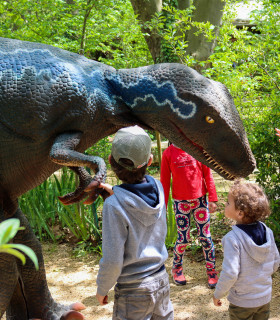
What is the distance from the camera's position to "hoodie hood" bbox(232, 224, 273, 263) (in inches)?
78.2

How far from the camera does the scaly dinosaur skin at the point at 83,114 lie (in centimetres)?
193

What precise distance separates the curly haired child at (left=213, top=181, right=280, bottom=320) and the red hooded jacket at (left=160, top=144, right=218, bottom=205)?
146 cm

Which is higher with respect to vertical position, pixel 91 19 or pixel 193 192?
pixel 91 19

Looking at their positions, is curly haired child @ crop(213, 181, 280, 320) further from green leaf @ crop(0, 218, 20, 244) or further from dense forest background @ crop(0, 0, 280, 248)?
dense forest background @ crop(0, 0, 280, 248)

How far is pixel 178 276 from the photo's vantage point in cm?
371

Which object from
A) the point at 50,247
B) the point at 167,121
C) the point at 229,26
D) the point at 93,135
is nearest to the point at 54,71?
the point at 93,135

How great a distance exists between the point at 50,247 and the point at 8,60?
3.12 metres

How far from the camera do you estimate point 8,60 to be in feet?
6.61

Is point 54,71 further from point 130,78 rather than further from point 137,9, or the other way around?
point 137,9

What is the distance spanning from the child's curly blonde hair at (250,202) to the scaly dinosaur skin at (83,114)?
0.13m

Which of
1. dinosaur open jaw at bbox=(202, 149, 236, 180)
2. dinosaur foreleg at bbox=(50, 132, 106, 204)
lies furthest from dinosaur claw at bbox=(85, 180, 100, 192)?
dinosaur open jaw at bbox=(202, 149, 236, 180)

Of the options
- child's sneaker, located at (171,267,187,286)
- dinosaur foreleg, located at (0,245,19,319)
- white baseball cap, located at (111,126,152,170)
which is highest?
white baseball cap, located at (111,126,152,170)

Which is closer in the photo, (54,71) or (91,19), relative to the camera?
(54,71)

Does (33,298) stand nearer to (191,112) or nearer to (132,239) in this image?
(132,239)
